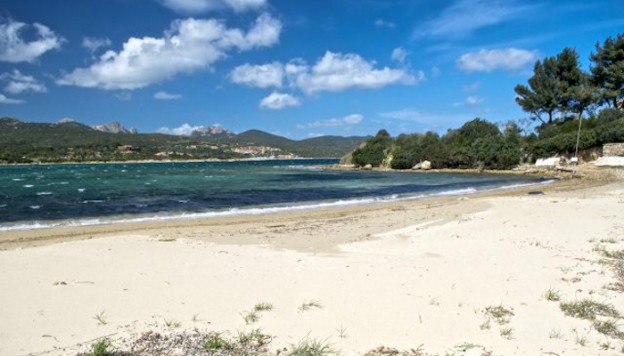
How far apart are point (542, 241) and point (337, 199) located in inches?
736

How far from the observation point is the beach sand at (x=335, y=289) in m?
4.84

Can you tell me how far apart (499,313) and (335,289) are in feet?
7.95

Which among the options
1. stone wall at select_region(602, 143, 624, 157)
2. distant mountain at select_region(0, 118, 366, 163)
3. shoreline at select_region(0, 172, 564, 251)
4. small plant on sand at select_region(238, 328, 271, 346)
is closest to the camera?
small plant on sand at select_region(238, 328, 271, 346)

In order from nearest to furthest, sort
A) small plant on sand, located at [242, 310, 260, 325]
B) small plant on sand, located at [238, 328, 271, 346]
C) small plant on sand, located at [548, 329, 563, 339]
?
small plant on sand, located at [238, 328, 271, 346]
small plant on sand, located at [548, 329, 563, 339]
small plant on sand, located at [242, 310, 260, 325]

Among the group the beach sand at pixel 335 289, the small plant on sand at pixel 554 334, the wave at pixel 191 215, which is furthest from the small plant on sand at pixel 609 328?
the wave at pixel 191 215

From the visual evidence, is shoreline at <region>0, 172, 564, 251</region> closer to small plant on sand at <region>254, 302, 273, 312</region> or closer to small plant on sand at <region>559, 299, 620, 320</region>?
small plant on sand at <region>254, 302, 273, 312</region>

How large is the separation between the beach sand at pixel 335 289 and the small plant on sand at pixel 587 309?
6.0 inches

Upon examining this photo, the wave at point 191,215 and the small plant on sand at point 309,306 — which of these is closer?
the small plant on sand at point 309,306

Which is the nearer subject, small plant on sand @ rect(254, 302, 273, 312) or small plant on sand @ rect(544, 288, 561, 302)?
small plant on sand @ rect(254, 302, 273, 312)

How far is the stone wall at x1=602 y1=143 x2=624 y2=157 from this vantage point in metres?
51.5

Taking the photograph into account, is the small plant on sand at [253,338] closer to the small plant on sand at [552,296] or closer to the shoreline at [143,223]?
the small plant on sand at [552,296]

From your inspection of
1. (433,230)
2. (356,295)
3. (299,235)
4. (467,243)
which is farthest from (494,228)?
(356,295)

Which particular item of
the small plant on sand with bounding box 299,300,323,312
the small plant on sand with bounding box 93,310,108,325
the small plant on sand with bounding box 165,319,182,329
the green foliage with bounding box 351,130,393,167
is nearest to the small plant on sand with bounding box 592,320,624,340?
the small plant on sand with bounding box 299,300,323,312

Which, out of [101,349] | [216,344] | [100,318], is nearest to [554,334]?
[216,344]
